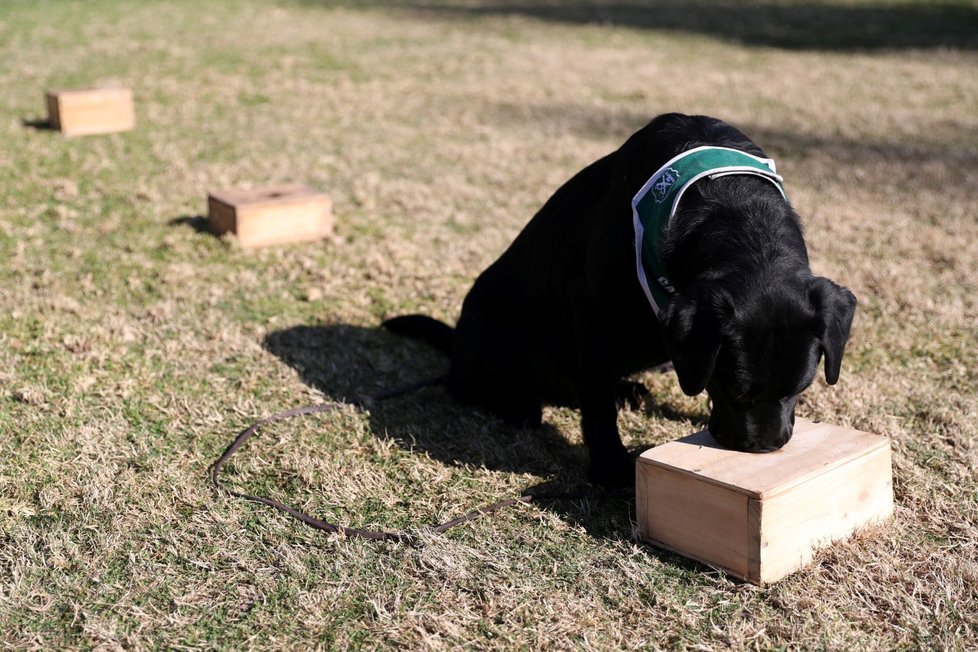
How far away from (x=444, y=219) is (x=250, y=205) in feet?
4.47

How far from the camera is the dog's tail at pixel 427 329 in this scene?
4750mm

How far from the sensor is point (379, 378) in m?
4.56

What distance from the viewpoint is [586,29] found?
1594 cm

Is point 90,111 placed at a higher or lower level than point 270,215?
higher

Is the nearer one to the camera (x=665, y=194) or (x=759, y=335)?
(x=759, y=335)

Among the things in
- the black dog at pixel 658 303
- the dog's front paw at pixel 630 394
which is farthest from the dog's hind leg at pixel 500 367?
the dog's front paw at pixel 630 394

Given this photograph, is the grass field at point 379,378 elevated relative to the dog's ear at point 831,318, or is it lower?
lower

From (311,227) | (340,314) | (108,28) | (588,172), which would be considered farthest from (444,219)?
(108,28)

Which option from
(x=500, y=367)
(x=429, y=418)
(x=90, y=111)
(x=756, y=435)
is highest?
(x=90, y=111)

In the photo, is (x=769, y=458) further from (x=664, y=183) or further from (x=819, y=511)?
(x=664, y=183)

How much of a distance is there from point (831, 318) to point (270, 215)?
161 inches

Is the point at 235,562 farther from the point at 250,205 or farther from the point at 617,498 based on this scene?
the point at 250,205

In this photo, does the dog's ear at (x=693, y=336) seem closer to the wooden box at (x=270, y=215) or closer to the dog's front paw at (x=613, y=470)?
the dog's front paw at (x=613, y=470)

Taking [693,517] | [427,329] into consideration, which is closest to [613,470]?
[693,517]
